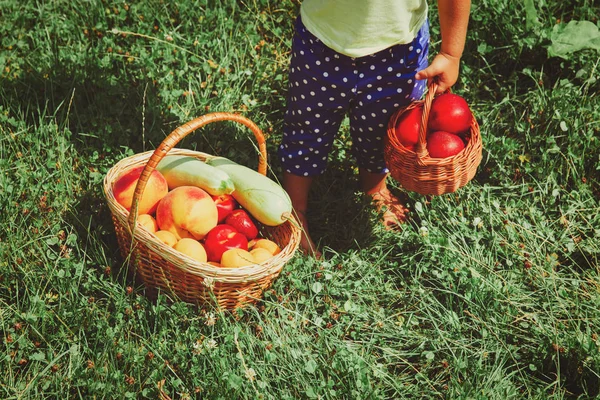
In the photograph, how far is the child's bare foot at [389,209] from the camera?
123 inches

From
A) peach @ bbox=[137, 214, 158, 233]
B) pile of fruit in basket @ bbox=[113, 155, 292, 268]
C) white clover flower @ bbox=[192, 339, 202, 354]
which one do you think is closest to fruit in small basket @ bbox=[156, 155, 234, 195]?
pile of fruit in basket @ bbox=[113, 155, 292, 268]

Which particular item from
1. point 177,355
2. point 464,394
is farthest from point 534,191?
point 177,355

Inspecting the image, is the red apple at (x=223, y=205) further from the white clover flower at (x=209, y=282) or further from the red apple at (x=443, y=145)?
the red apple at (x=443, y=145)

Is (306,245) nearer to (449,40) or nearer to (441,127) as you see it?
(441,127)

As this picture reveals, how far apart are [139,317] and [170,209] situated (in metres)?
0.47

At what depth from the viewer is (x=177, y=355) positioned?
7.90 feet

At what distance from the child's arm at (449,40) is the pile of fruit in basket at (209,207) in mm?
841

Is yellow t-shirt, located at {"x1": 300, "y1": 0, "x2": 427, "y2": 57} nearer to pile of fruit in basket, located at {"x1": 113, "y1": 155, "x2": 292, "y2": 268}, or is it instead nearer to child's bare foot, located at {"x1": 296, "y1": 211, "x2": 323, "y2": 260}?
pile of fruit in basket, located at {"x1": 113, "y1": 155, "x2": 292, "y2": 268}

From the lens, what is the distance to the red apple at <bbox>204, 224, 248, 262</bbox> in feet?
8.40

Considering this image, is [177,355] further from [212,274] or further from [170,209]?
[170,209]

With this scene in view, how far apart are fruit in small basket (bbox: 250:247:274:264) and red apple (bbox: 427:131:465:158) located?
2.61 feet

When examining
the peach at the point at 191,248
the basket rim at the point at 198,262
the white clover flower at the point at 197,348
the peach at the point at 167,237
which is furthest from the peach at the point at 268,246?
the white clover flower at the point at 197,348

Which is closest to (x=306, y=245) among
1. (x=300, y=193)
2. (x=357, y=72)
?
(x=300, y=193)

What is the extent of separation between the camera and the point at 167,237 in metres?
2.49
